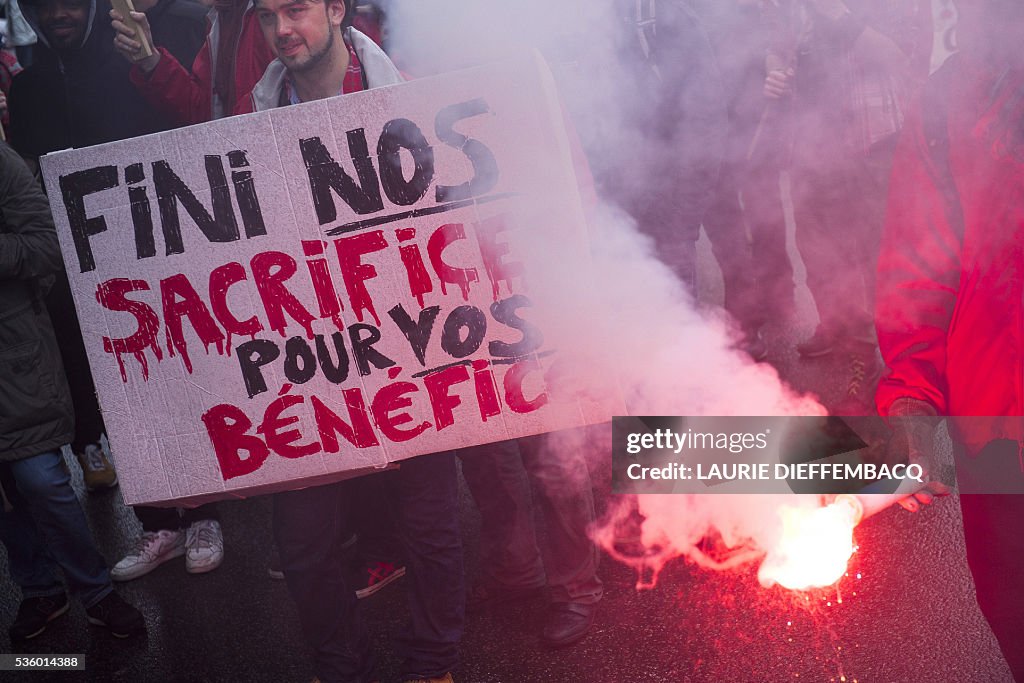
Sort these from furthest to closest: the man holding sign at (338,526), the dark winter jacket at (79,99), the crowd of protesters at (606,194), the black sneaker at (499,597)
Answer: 1. the dark winter jacket at (79,99)
2. the black sneaker at (499,597)
3. the man holding sign at (338,526)
4. the crowd of protesters at (606,194)

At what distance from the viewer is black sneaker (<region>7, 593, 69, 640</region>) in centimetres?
302

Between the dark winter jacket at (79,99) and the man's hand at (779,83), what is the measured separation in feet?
8.82

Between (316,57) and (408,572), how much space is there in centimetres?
137

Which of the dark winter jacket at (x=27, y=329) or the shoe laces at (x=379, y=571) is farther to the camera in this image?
the shoe laces at (x=379, y=571)

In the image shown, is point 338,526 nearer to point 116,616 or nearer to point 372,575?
point 372,575

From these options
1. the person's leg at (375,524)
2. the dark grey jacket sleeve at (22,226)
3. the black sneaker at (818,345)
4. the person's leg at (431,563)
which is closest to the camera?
the person's leg at (431,563)

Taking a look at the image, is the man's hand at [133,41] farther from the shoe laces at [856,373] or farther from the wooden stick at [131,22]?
the shoe laces at [856,373]

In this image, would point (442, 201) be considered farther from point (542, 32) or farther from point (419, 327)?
point (542, 32)

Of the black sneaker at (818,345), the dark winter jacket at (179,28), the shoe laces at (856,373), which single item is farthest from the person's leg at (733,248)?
the dark winter jacket at (179,28)

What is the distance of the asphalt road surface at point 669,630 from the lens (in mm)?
2461

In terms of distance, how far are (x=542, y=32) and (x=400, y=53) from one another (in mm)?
704

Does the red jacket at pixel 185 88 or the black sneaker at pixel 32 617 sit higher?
the red jacket at pixel 185 88

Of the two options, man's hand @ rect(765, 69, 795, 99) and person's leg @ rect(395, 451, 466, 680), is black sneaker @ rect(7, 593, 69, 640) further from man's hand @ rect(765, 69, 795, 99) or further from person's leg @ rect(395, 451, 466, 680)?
man's hand @ rect(765, 69, 795, 99)

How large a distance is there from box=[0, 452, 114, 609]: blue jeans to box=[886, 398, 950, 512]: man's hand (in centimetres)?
244
